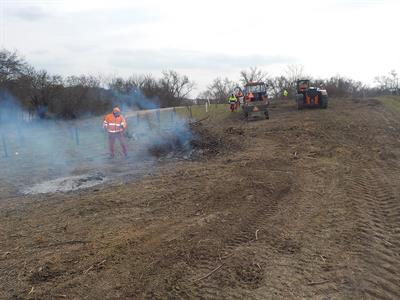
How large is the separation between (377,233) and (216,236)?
2.20 m

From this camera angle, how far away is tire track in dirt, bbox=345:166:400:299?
418 centimetres

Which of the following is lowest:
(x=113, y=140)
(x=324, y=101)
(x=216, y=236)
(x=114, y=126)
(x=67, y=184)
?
(x=67, y=184)

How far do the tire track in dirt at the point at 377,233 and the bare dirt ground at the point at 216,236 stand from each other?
0.02 meters

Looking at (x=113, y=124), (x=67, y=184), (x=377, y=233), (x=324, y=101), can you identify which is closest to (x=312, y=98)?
(x=324, y=101)

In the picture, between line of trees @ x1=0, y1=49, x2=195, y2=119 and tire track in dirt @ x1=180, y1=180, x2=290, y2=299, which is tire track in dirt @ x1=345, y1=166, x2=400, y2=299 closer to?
tire track in dirt @ x1=180, y1=180, x2=290, y2=299

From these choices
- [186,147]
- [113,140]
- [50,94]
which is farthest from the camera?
[50,94]

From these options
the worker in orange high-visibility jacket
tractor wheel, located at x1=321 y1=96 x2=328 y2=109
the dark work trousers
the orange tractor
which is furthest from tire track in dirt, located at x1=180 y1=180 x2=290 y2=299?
tractor wheel, located at x1=321 y1=96 x2=328 y2=109

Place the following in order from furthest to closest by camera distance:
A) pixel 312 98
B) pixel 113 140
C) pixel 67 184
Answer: pixel 312 98 → pixel 113 140 → pixel 67 184

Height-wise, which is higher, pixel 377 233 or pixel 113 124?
pixel 113 124

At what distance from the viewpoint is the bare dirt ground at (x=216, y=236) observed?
14.1 ft

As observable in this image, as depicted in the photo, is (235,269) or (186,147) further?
(186,147)

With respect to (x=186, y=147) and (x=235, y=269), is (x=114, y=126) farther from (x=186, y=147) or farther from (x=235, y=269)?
(x=235, y=269)

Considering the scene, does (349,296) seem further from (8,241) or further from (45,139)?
(45,139)

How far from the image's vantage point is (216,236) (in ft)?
18.1
